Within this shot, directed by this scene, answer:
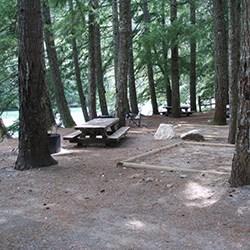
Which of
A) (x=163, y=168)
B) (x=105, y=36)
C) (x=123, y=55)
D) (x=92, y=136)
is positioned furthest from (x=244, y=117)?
(x=105, y=36)

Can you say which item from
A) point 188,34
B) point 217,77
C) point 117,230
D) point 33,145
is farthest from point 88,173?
point 188,34

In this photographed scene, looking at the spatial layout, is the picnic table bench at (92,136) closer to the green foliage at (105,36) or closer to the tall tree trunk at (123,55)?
the tall tree trunk at (123,55)

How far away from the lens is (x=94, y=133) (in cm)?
→ 933

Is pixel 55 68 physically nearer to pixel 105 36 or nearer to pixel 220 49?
pixel 220 49

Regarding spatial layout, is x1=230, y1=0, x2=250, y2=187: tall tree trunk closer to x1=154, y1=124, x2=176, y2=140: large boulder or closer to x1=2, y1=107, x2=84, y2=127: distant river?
x1=154, y1=124, x2=176, y2=140: large boulder

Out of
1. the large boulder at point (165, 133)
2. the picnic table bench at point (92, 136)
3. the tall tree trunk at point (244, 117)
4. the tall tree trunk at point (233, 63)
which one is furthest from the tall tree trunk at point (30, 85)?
the large boulder at point (165, 133)

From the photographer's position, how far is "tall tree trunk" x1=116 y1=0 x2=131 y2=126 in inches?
453

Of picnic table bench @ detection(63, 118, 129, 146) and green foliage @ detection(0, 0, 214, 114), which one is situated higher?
green foliage @ detection(0, 0, 214, 114)

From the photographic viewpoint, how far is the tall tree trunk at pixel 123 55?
1152cm

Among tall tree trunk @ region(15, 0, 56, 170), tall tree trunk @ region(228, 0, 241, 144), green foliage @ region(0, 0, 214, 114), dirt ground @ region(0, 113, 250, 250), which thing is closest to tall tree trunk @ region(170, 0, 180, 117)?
green foliage @ region(0, 0, 214, 114)

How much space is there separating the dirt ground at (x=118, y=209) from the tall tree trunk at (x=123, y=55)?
5.02 metres

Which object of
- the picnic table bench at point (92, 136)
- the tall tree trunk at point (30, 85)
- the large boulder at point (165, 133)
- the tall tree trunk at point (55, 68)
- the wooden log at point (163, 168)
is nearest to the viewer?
the wooden log at point (163, 168)

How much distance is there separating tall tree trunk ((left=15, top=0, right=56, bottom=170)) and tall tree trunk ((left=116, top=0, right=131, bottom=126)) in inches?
201

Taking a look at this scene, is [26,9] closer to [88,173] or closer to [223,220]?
[88,173]
